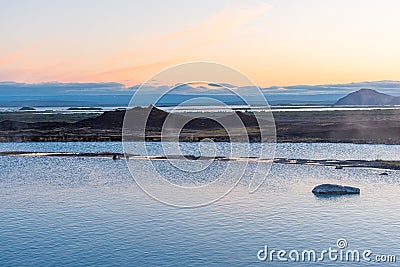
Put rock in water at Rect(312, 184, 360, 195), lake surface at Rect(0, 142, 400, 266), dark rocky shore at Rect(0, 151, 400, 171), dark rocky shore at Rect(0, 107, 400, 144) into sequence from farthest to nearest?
dark rocky shore at Rect(0, 107, 400, 144)
dark rocky shore at Rect(0, 151, 400, 171)
rock in water at Rect(312, 184, 360, 195)
lake surface at Rect(0, 142, 400, 266)

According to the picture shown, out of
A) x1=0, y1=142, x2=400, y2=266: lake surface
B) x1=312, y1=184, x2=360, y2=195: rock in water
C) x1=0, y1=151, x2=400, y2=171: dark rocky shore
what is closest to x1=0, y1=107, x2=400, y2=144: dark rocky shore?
x1=0, y1=151, x2=400, y2=171: dark rocky shore

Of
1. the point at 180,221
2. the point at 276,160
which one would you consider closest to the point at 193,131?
the point at 276,160

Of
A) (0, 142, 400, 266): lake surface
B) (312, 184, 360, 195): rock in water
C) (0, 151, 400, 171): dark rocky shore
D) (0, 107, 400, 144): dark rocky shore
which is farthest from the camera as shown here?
(0, 107, 400, 144): dark rocky shore

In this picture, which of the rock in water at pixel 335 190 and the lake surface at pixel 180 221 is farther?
the rock in water at pixel 335 190

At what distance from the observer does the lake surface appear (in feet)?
82.2

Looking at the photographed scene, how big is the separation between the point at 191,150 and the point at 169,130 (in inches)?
1459

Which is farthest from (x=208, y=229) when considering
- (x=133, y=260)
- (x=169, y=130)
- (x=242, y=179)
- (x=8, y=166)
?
(x=169, y=130)

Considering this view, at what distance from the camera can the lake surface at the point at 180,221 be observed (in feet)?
82.2

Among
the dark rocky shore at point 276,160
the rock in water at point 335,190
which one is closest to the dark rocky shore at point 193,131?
the dark rocky shore at point 276,160

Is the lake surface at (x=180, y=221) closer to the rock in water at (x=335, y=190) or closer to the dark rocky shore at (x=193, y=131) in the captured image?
the rock in water at (x=335, y=190)

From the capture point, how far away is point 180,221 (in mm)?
31750

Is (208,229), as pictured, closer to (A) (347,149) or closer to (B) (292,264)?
(B) (292,264)

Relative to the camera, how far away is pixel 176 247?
26172 mm

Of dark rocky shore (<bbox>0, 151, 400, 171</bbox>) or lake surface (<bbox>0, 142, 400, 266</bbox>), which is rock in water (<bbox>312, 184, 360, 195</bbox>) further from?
dark rocky shore (<bbox>0, 151, 400, 171</bbox>)
